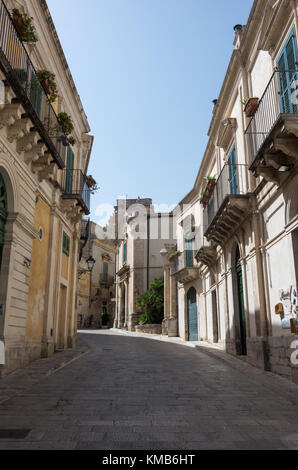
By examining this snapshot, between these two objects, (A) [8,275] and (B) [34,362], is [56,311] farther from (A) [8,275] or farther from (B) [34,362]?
(A) [8,275]

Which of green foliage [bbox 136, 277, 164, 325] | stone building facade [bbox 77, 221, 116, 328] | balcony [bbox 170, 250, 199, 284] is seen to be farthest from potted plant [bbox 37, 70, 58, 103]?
stone building facade [bbox 77, 221, 116, 328]

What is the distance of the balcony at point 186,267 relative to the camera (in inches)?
798

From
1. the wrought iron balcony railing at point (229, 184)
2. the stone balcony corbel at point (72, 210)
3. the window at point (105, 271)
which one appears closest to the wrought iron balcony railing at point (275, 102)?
the wrought iron balcony railing at point (229, 184)

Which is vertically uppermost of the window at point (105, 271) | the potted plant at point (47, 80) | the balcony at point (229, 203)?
the window at point (105, 271)

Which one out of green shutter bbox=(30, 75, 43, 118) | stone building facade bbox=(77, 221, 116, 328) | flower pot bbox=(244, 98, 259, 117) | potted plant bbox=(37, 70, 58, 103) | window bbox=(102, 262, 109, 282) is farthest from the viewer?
window bbox=(102, 262, 109, 282)

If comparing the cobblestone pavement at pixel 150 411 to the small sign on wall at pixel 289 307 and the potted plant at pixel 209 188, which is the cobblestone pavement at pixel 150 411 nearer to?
the small sign on wall at pixel 289 307

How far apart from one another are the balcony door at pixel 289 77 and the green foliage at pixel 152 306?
24114 mm

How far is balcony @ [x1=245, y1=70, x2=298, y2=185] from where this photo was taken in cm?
721

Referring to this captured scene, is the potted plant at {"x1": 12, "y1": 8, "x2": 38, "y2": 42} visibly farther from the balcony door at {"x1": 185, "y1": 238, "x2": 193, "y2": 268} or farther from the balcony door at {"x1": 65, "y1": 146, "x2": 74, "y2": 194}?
the balcony door at {"x1": 185, "y1": 238, "x2": 193, "y2": 268}

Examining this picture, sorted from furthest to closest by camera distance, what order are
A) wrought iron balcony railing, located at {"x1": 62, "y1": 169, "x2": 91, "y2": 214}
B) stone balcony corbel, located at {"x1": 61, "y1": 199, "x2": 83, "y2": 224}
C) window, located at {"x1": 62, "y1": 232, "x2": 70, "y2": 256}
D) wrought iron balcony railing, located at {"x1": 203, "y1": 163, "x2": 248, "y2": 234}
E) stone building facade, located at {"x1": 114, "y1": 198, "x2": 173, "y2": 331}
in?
stone building facade, located at {"x1": 114, "y1": 198, "x2": 173, "y2": 331}, window, located at {"x1": 62, "y1": 232, "x2": 70, "y2": 256}, wrought iron balcony railing, located at {"x1": 62, "y1": 169, "x2": 91, "y2": 214}, stone balcony corbel, located at {"x1": 61, "y1": 199, "x2": 83, "y2": 224}, wrought iron balcony railing, located at {"x1": 203, "y1": 163, "x2": 248, "y2": 234}

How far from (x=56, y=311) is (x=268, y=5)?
10.4m

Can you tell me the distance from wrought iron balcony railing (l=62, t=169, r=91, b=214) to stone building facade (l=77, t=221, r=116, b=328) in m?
26.9

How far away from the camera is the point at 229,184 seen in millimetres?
12953
